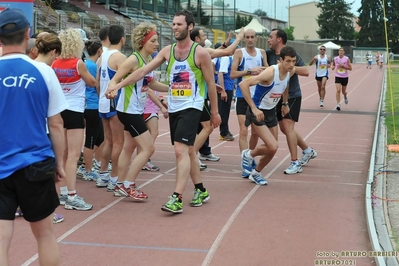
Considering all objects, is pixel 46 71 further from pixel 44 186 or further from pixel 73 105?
pixel 73 105

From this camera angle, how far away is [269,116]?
31.4ft

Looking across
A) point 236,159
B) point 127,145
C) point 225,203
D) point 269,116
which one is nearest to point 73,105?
point 127,145

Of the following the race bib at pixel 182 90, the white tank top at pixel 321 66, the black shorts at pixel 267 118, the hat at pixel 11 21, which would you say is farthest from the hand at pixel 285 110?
the white tank top at pixel 321 66

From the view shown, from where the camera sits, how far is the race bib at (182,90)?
767 cm

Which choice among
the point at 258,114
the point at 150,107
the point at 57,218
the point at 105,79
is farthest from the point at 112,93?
the point at 258,114

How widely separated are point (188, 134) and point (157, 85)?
138 centimetres

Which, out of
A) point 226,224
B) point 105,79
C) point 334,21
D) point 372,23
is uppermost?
point 334,21

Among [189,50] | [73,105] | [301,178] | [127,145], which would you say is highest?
[189,50]

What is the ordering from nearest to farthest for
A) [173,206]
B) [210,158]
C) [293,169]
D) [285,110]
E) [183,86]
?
[173,206] → [183,86] → [285,110] → [293,169] → [210,158]

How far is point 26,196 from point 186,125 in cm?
340

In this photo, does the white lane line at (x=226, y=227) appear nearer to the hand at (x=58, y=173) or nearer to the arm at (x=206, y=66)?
the arm at (x=206, y=66)

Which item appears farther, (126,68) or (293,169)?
(293,169)

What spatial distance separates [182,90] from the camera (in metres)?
7.70

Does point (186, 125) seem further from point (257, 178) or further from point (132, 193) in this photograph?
point (257, 178)
